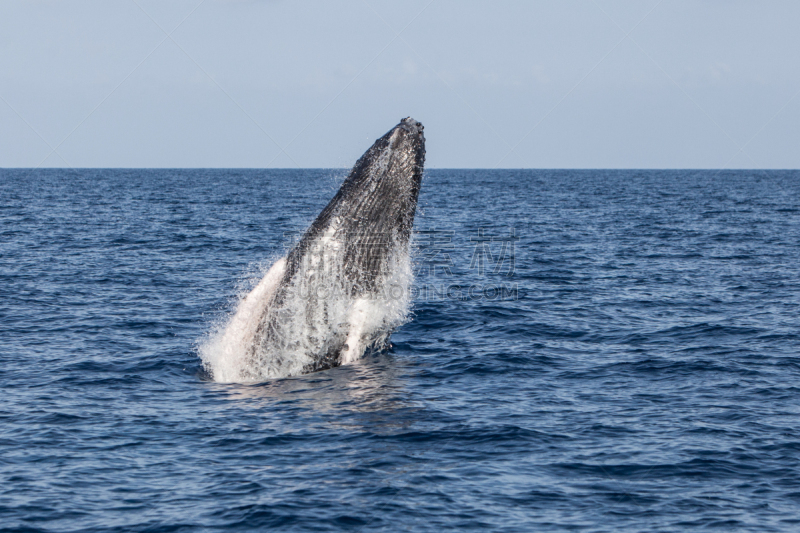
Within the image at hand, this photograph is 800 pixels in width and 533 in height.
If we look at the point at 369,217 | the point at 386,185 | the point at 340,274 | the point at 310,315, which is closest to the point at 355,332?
the point at 310,315

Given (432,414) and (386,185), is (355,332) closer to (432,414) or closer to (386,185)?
(432,414)

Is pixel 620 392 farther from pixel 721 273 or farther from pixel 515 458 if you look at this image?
pixel 721 273

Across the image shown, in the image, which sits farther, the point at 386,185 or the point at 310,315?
the point at 310,315

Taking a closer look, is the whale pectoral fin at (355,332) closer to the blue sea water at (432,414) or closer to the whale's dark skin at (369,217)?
the blue sea water at (432,414)

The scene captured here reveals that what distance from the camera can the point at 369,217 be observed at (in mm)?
15000

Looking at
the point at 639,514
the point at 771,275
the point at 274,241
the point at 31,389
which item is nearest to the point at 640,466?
the point at 639,514

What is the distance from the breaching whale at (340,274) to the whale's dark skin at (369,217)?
0.06ft

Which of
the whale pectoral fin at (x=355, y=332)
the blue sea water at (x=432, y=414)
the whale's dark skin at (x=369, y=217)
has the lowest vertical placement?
the blue sea water at (x=432, y=414)

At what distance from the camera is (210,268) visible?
34.1m

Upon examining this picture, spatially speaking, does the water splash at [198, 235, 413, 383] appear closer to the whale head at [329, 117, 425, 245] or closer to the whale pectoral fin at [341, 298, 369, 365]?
the whale pectoral fin at [341, 298, 369, 365]

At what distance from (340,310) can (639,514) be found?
7229 mm

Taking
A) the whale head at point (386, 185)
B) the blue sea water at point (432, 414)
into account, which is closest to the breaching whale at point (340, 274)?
the whale head at point (386, 185)

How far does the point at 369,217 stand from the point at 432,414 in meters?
3.79

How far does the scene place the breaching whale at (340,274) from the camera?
589 inches
